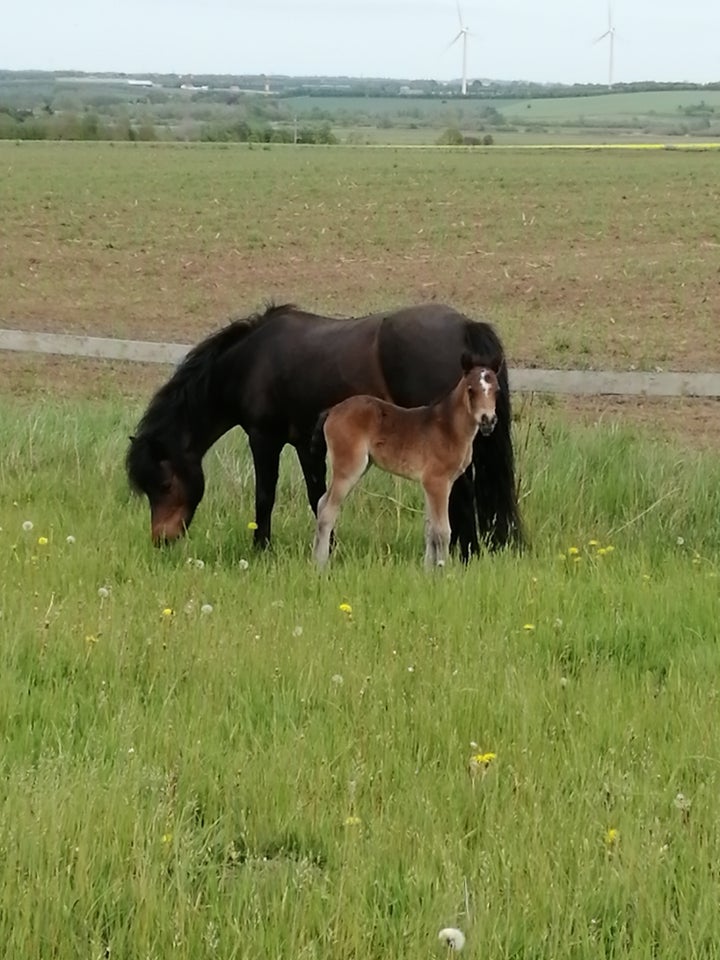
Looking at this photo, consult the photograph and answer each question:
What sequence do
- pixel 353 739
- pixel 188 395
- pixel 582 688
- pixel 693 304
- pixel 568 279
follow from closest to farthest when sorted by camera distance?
pixel 353 739 → pixel 582 688 → pixel 188 395 → pixel 693 304 → pixel 568 279

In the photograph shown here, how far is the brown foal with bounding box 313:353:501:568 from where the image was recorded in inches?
258

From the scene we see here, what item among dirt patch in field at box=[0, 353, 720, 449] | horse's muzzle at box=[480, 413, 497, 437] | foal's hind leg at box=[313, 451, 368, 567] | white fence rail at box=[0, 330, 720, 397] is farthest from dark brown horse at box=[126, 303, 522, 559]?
dirt patch in field at box=[0, 353, 720, 449]

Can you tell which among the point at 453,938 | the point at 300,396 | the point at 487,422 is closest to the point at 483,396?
the point at 487,422

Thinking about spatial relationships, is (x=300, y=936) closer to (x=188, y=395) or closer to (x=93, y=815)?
(x=93, y=815)

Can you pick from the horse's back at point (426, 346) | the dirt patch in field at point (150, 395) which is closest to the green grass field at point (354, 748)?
the horse's back at point (426, 346)

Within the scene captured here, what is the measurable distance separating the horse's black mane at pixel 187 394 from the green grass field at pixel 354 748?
0.62 meters

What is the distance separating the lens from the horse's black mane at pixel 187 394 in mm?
7367

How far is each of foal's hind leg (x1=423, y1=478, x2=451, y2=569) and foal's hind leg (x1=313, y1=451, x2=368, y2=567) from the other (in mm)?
379

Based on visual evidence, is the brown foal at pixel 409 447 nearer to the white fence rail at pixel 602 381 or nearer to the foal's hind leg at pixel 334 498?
the foal's hind leg at pixel 334 498

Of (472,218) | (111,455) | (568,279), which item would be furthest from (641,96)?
(111,455)

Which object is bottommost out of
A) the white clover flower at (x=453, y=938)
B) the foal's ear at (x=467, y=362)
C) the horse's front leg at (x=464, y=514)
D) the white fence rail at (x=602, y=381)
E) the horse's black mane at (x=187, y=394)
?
the horse's front leg at (x=464, y=514)

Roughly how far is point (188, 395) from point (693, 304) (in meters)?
15.1

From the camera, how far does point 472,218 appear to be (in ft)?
118

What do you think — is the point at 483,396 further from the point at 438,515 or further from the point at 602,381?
the point at 602,381
